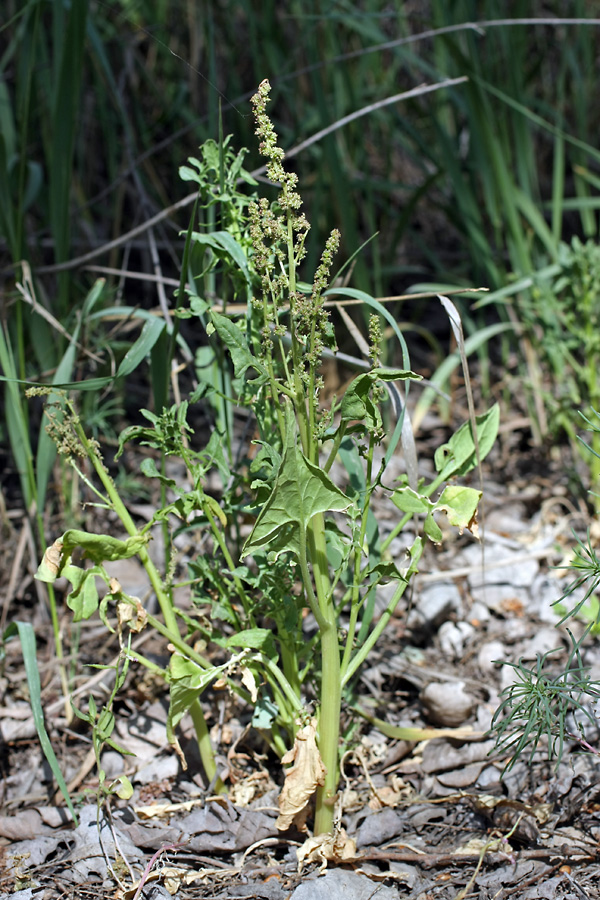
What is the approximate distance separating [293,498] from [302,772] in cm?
43

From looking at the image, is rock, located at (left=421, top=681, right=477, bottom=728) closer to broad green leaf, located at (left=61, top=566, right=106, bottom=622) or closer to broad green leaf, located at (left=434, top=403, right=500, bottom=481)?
broad green leaf, located at (left=434, top=403, right=500, bottom=481)

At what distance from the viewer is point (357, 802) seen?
53.4 inches

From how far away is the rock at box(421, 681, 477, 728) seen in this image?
1457 mm

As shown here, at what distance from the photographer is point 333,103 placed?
8.47 ft

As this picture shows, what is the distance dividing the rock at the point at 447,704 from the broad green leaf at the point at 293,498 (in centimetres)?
61

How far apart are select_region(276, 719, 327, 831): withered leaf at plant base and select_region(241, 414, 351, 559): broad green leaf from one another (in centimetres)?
32

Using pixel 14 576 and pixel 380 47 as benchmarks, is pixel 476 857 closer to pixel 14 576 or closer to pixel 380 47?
pixel 14 576

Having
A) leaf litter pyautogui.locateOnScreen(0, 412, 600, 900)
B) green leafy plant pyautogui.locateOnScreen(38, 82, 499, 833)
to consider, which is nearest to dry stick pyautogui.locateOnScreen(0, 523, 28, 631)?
leaf litter pyautogui.locateOnScreen(0, 412, 600, 900)

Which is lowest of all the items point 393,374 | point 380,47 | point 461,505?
point 461,505

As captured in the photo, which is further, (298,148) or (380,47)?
(380,47)

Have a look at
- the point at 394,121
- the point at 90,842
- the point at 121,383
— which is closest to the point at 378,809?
the point at 90,842

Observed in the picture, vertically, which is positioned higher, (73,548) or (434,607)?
(73,548)

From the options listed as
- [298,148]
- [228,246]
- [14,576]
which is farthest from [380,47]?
[14,576]

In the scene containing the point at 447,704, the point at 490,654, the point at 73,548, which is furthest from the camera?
the point at 490,654
